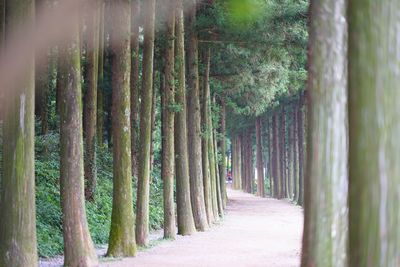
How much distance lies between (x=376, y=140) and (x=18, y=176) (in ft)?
22.1

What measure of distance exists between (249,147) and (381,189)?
54.6 metres

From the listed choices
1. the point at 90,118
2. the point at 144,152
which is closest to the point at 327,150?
the point at 144,152

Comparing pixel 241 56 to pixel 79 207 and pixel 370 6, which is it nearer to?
pixel 79 207

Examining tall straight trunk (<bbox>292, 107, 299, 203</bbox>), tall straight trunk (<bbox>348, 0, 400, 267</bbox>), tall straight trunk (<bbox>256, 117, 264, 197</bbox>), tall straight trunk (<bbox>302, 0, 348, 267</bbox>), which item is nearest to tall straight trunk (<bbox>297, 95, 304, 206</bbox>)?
tall straight trunk (<bbox>292, 107, 299, 203</bbox>)

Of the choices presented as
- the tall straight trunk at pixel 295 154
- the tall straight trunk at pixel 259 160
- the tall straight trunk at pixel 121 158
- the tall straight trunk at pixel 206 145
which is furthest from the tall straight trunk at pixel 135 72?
the tall straight trunk at pixel 259 160

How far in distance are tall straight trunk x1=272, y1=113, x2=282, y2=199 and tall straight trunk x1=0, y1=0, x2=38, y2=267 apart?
38094mm

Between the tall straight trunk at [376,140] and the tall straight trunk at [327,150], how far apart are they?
1495 millimetres

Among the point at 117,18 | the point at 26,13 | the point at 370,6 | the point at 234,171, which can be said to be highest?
the point at 117,18

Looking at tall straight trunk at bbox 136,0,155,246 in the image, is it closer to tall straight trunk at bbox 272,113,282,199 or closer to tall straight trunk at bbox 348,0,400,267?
tall straight trunk at bbox 348,0,400,267

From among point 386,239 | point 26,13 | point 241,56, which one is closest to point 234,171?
point 241,56

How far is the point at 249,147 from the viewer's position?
58.2m

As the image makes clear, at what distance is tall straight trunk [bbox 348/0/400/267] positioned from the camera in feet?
12.3

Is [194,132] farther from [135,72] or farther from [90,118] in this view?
[90,118]

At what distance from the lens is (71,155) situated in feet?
38.0
